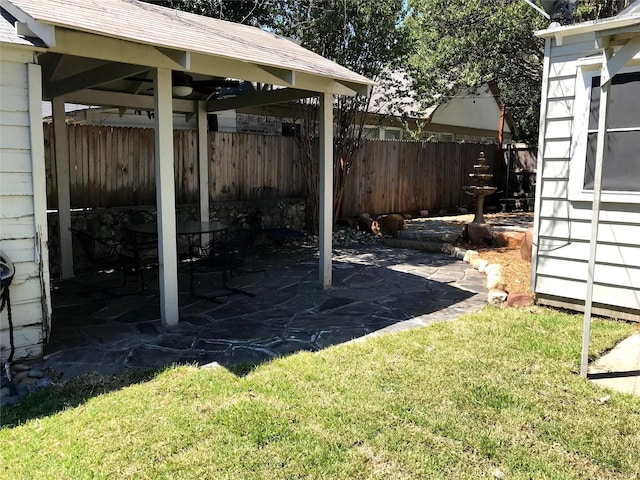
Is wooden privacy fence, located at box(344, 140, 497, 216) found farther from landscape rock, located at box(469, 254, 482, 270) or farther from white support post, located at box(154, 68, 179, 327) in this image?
white support post, located at box(154, 68, 179, 327)

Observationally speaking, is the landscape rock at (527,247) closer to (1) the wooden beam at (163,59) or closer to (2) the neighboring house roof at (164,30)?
(2) the neighboring house roof at (164,30)

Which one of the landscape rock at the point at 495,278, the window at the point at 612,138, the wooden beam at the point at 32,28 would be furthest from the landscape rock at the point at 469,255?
the wooden beam at the point at 32,28

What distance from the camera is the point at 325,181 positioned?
20.6ft

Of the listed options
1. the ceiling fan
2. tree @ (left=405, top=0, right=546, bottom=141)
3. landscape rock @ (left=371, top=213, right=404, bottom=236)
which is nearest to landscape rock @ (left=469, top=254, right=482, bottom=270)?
landscape rock @ (left=371, top=213, right=404, bottom=236)

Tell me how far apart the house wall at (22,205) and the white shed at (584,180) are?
4.74m

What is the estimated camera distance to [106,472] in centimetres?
252

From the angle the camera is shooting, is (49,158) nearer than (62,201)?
No

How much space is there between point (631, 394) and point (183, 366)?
→ 3.21 meters

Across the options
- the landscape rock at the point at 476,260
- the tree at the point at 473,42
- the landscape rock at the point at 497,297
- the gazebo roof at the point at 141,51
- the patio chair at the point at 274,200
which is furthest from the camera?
the tree at the point at 473,42

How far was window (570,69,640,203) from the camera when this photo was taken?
484 cm

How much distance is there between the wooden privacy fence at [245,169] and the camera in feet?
24.5

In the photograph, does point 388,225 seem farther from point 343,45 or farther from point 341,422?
point 341,422

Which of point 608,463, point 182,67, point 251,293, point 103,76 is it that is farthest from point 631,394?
point 103,76

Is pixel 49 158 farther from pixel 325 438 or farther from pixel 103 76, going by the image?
pixel 325 438
